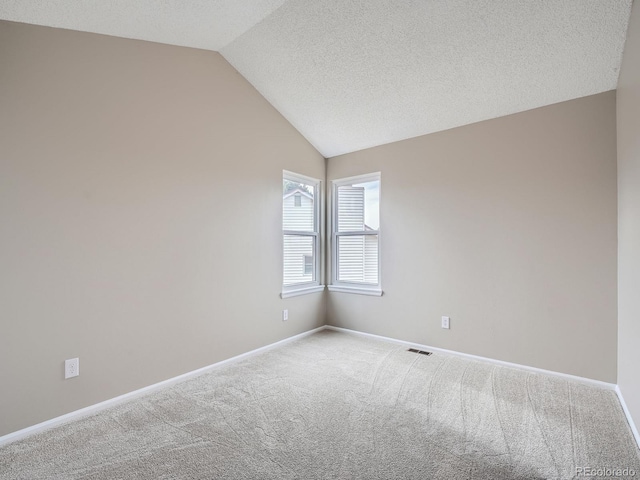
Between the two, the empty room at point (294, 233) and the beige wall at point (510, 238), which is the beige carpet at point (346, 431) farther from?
the beige wall at point (510, 238)

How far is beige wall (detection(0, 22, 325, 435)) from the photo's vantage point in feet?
6.11

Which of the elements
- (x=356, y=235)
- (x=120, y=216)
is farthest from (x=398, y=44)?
(x=120, y=216)

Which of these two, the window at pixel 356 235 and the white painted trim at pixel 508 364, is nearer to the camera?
the white painted trim at pixel 508 364

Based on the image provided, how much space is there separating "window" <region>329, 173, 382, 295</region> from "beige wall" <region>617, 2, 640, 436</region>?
2.09 m

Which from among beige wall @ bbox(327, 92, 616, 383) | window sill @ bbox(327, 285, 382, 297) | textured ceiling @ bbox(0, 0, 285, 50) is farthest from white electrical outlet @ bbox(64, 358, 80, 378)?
beige wall @ bbox(327, 92, 616, 383)

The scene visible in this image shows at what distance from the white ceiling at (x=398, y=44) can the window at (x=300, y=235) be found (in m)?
1.03

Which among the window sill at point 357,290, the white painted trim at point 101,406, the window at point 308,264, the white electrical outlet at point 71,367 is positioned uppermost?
the window at point 308,264

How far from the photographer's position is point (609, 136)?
2.42m

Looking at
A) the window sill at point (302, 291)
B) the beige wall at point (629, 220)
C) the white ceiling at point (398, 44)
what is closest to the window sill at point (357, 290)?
the window sill at point (302, 291)

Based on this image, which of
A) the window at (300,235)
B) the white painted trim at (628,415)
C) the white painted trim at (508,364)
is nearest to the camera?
the white painted trim at (628,415)

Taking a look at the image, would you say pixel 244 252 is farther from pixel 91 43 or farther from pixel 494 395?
pixel 494 395

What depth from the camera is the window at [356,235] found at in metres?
3.84

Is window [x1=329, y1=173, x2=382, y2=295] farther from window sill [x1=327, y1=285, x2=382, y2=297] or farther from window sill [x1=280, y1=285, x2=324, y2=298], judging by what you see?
window sill [x1=280, y1=285, x2=324, y2=298]

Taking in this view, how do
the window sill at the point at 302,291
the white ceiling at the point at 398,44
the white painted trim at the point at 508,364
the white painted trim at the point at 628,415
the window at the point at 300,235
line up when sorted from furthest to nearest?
1. the window at the point at 300,235
2. the window sill at the point at 302,291
3. the white painted trim at the point at 508,364
4. the white ceiling at the point at 398,44
5. the white painted trim at the point at 628,415
